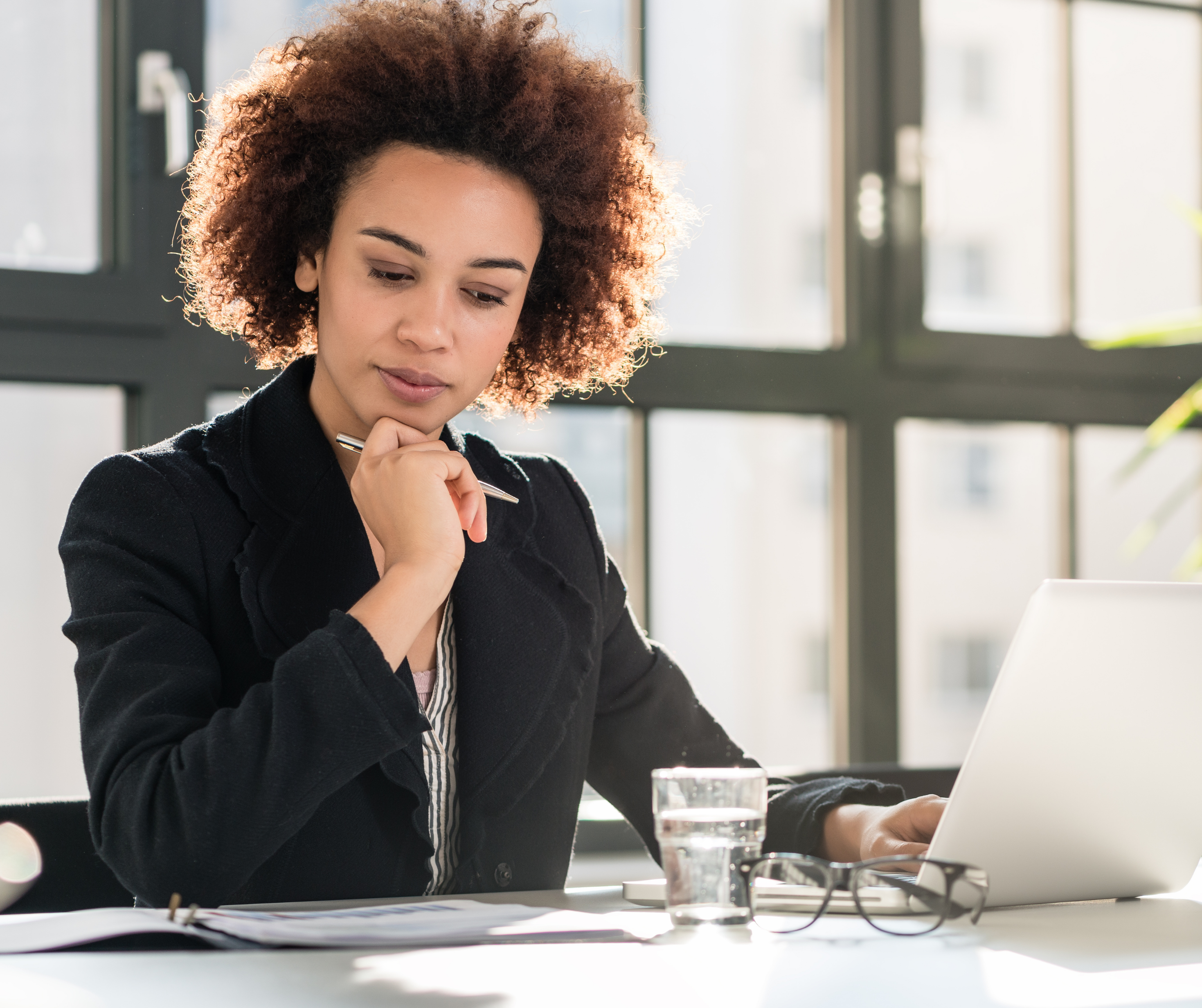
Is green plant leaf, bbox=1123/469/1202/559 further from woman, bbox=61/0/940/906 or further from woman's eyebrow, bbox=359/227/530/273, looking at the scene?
woman's eyebrow, bbox=359/227/530/273

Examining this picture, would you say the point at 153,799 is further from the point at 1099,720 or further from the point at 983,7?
the point at 983,7

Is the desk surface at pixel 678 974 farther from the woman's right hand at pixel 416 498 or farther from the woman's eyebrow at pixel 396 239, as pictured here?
the woman's eyebrow at pixel 396 239

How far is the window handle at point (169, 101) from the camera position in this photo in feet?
6.58

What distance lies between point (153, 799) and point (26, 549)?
122 cm

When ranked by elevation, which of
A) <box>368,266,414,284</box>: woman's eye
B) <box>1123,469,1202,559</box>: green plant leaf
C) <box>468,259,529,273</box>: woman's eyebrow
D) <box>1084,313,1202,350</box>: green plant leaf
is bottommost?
<box>1123,469,1202,559</box>: green plant leaf

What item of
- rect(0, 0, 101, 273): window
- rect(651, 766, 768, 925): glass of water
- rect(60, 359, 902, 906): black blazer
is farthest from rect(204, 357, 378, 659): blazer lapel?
rect(0, 0, 101, 273): window

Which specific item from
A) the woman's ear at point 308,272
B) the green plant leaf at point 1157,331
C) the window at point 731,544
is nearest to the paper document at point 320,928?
the woman's ear at point 308,272

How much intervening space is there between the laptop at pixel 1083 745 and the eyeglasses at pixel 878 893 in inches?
1.2

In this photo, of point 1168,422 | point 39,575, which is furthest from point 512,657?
point 1168,422

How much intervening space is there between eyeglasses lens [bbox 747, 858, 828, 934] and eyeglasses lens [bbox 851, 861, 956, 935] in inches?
1.1

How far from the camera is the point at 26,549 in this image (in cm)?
209

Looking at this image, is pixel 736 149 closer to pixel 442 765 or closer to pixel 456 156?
pixel 456 156

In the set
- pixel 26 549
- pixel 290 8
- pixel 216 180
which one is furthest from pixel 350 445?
pixel 290 8

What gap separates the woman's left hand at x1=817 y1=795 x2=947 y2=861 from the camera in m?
1.13
